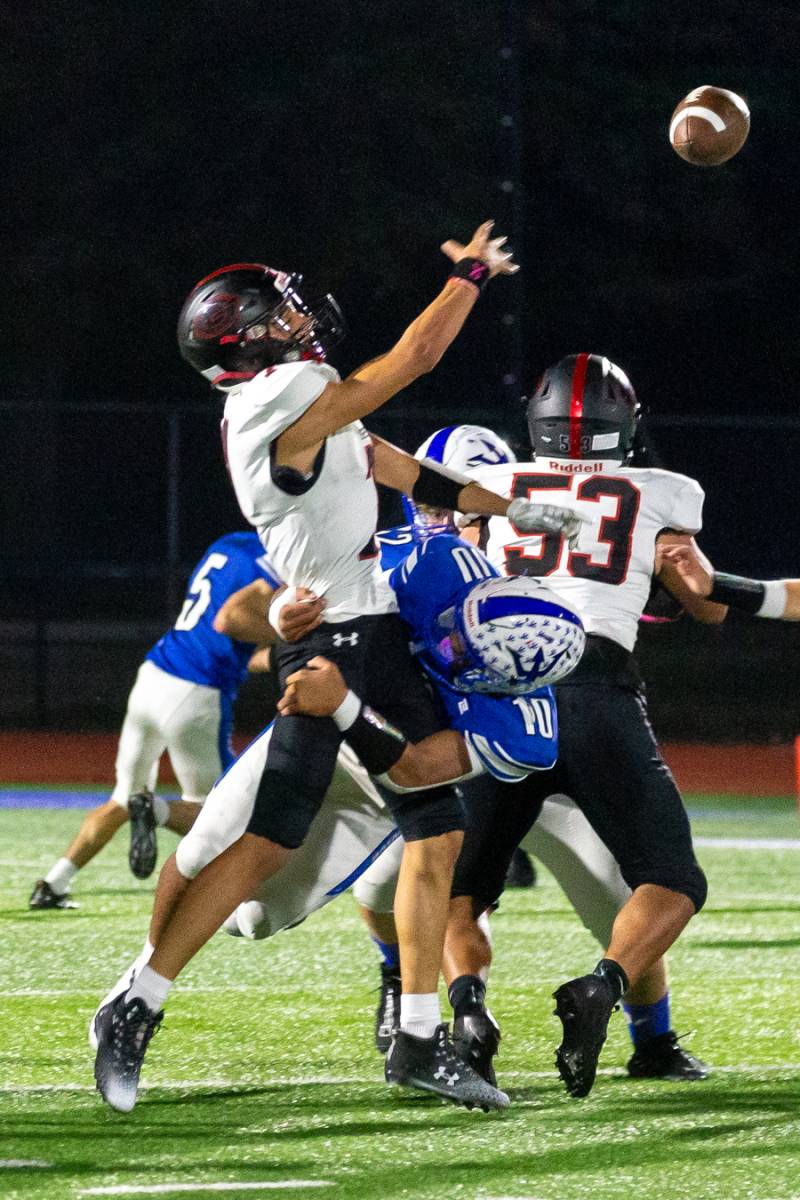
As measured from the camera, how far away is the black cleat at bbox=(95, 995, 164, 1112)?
14.7ft

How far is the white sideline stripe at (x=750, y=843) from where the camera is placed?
10797 millimetres

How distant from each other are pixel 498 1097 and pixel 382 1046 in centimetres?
84

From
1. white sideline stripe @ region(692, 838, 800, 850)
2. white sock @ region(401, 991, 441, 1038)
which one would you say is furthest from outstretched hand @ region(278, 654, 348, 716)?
white sideline stripe @ region(692, 838, 800, 850)

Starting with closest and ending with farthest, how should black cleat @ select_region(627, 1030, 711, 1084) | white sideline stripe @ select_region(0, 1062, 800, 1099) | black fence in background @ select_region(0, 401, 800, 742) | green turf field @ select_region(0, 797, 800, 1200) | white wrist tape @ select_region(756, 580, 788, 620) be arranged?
green turf field @ select_region(0, 797, 800, 1200), white sideline stripe @ select_region(0, 1062, 800, 1099), black cleat @ select_region(627, 1030, 711, 1084), white wrist tape @ select_region(756, 580, 788, 620), black fence in background @ select_region(0, 401, 800, 742)

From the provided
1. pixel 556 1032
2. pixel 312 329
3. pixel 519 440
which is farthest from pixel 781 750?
pixel 312 329

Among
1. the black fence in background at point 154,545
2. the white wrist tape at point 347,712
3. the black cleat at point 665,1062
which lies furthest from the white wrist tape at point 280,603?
the black fence in background at point 154,545

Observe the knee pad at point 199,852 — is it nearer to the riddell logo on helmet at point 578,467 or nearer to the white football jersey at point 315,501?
the white football jersey at point 315,501

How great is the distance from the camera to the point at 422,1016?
4570 mm

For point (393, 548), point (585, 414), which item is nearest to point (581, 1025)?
point (393, 548)

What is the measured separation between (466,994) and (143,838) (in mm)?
3340

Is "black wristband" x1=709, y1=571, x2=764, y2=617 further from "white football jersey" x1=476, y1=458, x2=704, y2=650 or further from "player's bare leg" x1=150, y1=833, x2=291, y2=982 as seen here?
"player's bare leg" x1=150, y1=833, x2=291, y2=982

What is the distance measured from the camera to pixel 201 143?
21.8 m

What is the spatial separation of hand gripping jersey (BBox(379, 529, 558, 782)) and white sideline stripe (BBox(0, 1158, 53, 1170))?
50.9 inches

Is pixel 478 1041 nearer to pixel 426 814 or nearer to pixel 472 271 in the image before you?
pixel 426 814
